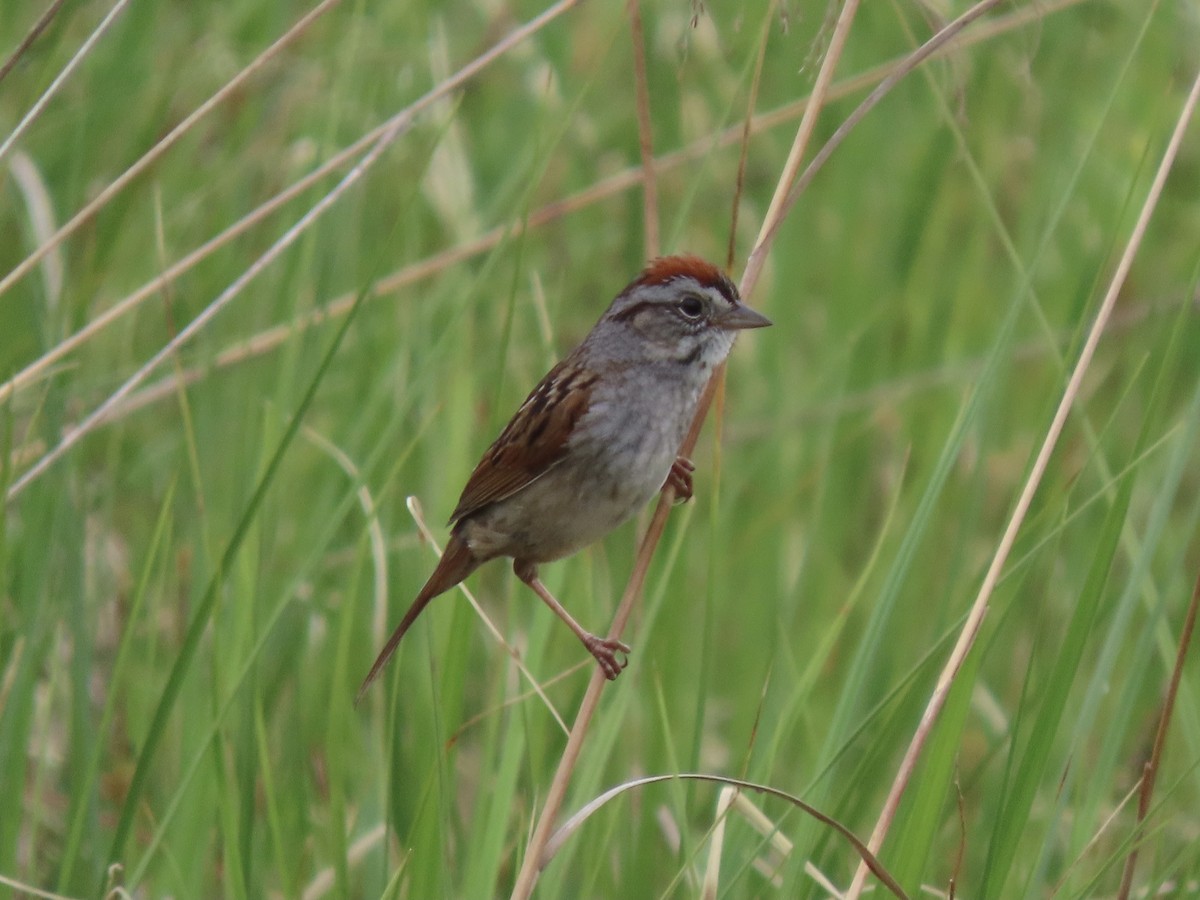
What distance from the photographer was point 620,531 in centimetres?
321

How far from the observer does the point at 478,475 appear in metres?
2.77

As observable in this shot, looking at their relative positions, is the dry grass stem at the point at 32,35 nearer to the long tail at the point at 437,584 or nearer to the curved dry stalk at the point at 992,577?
the long tail at the point at 437,584

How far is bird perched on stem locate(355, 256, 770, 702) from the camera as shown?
8.62ft

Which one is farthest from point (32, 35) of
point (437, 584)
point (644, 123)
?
point (437, 584)

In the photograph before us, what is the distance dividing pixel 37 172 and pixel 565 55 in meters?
1.31

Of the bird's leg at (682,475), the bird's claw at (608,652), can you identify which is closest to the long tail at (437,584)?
the bird's claw at (608,652)

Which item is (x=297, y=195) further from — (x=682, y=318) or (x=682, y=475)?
(x=682, y=475)

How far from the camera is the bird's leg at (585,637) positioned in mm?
2211

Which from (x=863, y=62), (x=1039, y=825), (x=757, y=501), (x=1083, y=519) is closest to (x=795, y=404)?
(x=757, y=501)

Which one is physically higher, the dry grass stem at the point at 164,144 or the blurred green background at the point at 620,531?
A: the dry grass stem at the point at 164,144

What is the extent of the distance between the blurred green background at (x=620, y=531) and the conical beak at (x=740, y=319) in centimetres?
22

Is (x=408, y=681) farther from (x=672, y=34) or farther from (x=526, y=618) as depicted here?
(x=672, y=34)

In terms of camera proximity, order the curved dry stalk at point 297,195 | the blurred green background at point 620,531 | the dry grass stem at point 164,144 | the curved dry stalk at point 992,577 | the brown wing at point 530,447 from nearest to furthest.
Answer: the curved dry stalk at point 992,577
the blurred green background at point 620,531
the dry grass stem at point 164,144
the curved dry stalk at point 297,195
the brown wing at point 530,447

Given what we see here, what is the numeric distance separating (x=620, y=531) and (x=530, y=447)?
19.5 inches
